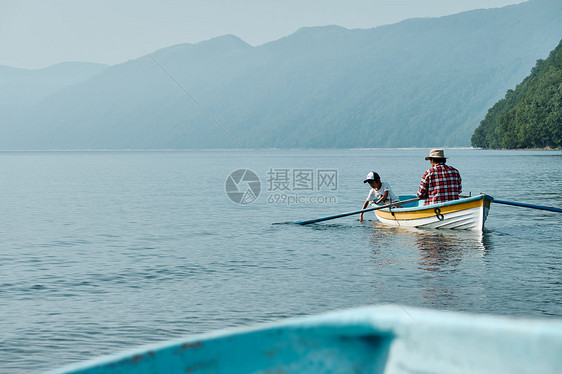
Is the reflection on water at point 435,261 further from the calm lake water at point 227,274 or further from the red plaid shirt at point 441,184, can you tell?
the red plaid shirt at point 441,184

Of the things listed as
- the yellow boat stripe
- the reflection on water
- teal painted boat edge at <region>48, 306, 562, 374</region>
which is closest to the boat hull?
the yellow boat stripe

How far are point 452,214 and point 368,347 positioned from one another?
14635 millimetres

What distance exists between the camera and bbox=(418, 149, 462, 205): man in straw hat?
56.6ft

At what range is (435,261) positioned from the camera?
47.6 ft

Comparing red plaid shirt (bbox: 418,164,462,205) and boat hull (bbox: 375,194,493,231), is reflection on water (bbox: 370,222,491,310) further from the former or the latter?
red plaid shirt (bbox: 418,164,462,205)

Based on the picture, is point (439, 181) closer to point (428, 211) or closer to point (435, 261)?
point (428, 211)

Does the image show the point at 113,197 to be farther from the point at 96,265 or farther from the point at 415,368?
the point at 415,368

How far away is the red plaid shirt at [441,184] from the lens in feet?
57.3

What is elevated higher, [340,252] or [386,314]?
[386,314]

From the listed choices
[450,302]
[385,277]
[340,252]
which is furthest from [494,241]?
[450,302]

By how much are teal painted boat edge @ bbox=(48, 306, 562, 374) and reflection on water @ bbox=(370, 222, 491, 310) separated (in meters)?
6.67

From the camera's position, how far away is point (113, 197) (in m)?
38.5

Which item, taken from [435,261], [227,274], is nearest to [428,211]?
[435,261]

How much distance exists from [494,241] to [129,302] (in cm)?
1064
